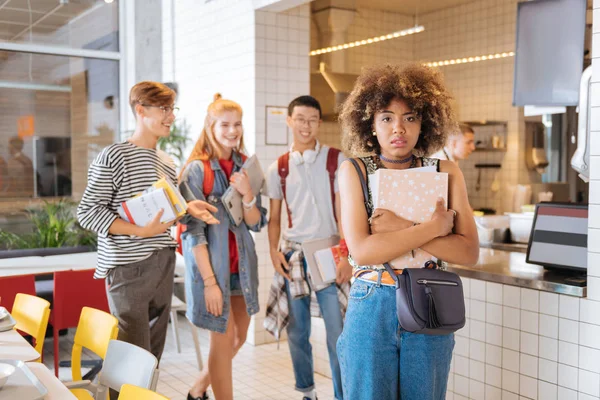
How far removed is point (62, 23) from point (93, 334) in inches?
183

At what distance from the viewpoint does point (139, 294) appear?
9.88 ft

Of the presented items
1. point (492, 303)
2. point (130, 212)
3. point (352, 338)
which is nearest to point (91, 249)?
point (130, 212)

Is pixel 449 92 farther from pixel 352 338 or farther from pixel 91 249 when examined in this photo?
pixel 91 249

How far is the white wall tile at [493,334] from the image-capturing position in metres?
3.20

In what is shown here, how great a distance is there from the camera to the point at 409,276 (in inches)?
79.4

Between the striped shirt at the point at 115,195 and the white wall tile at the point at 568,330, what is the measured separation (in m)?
1.88

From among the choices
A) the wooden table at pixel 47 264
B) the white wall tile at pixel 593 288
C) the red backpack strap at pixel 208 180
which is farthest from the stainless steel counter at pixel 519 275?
the wooden table at pixel 47 264

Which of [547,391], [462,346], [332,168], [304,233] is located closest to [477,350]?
[462,346]

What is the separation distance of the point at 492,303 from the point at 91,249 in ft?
Answer: 13.4

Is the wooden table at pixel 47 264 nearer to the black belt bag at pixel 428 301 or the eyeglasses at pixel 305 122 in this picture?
the eyeglasses at pixel 305 122

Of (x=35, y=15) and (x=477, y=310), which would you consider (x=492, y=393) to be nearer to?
(x=477, y=310)

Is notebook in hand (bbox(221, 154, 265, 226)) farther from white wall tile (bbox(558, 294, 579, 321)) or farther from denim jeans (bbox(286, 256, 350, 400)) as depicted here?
white wall tile (bbox(558, 294, 579, 321))

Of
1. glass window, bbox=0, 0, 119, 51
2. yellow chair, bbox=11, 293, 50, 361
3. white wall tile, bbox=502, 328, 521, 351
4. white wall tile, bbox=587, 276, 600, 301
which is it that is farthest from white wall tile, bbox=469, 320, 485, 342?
glass window, bbox=0, 0, 119, 51

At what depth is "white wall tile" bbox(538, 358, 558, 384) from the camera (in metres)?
2.95
